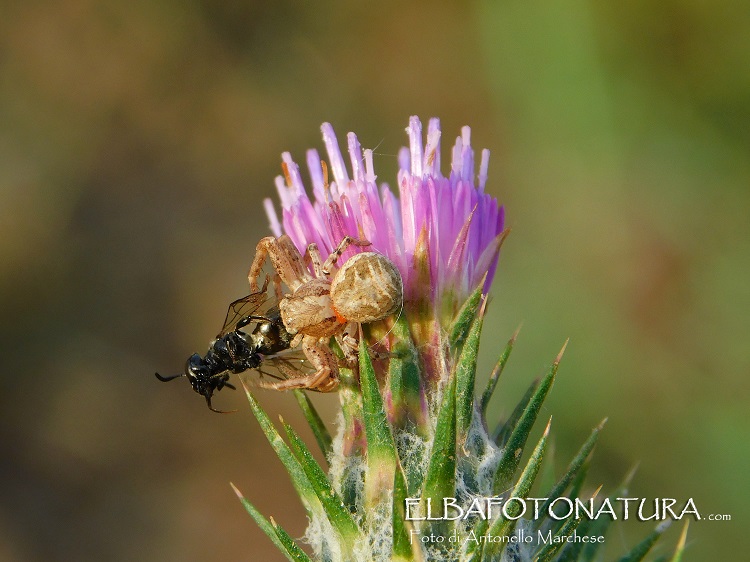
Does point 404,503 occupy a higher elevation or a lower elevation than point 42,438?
higher

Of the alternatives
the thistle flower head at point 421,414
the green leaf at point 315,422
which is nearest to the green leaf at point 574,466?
the thistle flower head at point 421,414

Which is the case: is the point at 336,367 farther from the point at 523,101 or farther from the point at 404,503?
the point at 523,101

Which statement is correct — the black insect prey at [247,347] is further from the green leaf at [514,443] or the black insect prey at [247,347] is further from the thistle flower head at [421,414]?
the green leaf at [514,443]

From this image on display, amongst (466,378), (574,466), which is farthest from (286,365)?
(574,466)

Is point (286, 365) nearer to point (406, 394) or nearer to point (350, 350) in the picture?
point (350, 350)

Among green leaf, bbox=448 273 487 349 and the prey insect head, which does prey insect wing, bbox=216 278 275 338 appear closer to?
the prey insect head

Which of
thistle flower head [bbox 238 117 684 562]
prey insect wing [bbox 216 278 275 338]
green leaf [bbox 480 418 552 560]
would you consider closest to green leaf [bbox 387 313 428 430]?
thistle flower head [bbox 238 117 684 562]

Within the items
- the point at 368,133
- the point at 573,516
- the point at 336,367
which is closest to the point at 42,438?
the point at 368,133
